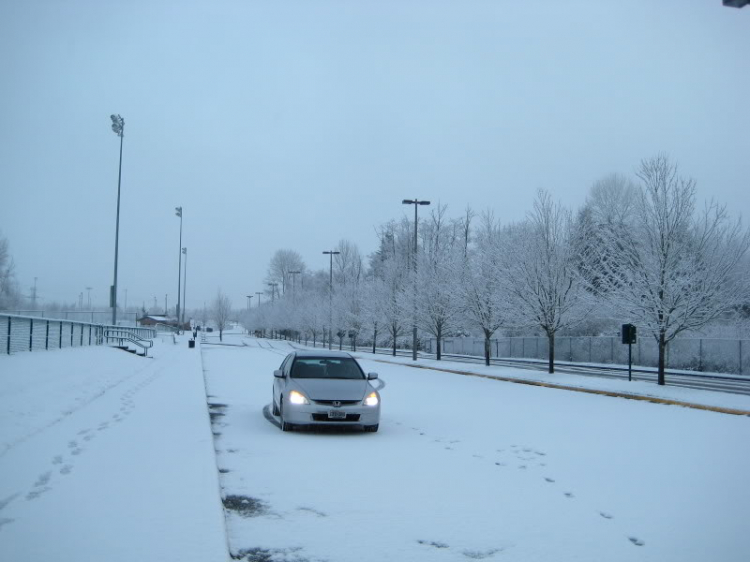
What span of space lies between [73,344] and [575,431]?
26629mm

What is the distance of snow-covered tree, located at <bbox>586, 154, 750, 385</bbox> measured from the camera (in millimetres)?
19844

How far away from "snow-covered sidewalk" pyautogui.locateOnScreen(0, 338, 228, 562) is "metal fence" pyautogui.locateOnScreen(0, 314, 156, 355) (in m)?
5.36

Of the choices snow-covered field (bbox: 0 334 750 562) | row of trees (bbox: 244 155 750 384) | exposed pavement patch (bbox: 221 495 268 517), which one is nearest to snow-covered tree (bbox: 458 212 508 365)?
row of trees (bbox: 244 155 750 384)

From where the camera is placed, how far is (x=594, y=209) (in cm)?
5094

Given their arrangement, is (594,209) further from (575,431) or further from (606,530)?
(606,530)

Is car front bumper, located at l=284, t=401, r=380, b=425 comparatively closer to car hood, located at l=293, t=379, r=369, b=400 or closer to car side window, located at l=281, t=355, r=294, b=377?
car hood, located at l=293, t=379, r=369, b=400

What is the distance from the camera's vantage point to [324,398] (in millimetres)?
10930

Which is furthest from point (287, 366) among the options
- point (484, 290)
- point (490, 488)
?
point (484, 290)

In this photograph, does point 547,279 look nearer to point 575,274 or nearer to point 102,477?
point 575,274

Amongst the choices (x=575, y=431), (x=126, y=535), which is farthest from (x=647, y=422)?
(x=126, y=535)

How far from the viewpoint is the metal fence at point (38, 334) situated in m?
20.0

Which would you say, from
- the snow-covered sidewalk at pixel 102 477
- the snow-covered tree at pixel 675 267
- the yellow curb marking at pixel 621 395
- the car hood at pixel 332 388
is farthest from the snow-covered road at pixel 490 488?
the snow-covered tree at pixel 675 267

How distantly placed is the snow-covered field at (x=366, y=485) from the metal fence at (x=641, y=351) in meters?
20.5

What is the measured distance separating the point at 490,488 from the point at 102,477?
4474 millimetres
